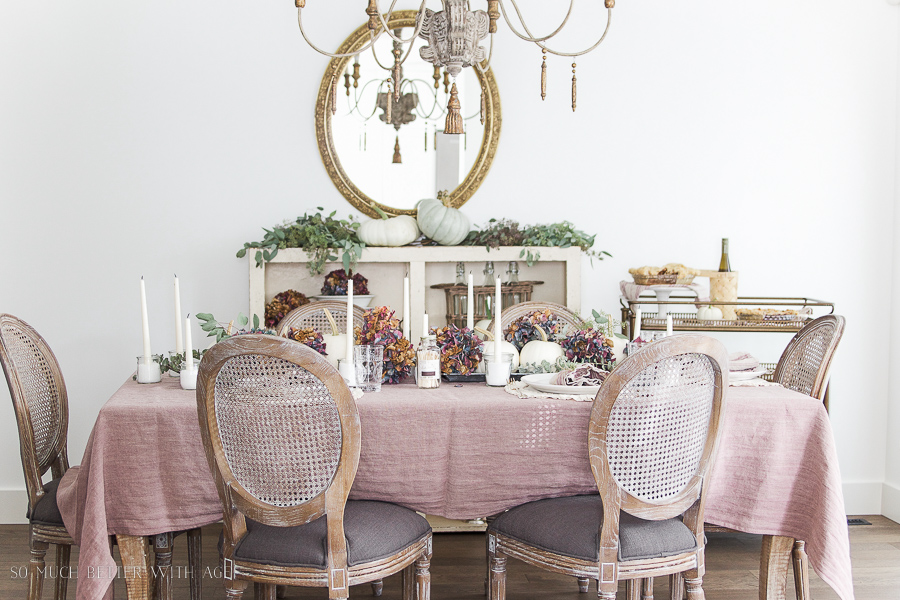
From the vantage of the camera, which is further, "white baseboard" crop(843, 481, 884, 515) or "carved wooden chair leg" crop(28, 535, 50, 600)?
"white baseboard" crop(843, 481, 884, 515)

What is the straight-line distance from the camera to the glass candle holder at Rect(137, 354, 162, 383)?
2.16 meters

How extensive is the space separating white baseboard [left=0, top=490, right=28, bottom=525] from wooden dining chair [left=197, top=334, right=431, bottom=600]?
2.11 metres

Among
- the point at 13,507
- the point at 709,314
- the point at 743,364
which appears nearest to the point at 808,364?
the point at 743,364

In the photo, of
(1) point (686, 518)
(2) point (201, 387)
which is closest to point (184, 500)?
(2) point (201, 387)

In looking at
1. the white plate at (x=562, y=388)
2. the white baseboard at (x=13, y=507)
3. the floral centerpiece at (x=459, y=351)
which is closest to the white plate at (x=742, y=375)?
the white plate at (x=562, y=388)

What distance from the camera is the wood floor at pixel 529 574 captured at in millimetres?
2523

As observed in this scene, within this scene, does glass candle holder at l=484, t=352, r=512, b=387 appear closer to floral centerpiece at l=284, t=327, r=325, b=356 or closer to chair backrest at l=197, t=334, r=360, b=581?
floral centerpiece at l=284, t=327, r=325, b=356

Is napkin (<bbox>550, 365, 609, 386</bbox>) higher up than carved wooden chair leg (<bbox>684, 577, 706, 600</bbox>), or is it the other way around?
napkin (<bbox>550, 365, 609, 386</bbox>)

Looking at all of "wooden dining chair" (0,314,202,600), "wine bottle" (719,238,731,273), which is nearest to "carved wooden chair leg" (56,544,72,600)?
"wooden dining chair" (0,314,202,600)

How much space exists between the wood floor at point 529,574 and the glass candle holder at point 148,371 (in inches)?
31.5

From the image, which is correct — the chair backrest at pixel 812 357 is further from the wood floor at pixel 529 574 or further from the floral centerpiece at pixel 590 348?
the wood floor at pixel 529 574

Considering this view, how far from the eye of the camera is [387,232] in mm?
3225

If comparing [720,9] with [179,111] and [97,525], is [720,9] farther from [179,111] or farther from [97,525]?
[97,525]

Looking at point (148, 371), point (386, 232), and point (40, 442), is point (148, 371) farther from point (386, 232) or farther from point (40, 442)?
point (386, 232)
